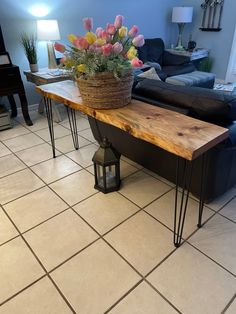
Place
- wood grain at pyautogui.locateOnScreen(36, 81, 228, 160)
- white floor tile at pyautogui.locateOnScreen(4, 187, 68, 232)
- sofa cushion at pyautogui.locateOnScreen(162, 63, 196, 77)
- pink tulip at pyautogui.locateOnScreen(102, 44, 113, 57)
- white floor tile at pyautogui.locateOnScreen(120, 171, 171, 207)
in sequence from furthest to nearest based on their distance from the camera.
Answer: sofa cushion at pyautogui.locateOnScreen(162, 63, 196, 77)
white floor tile at pyautogui.locateOnScreen(120, 171, 171, 207)
white floor tile at pyautogui.locateOnScreen(4, 187, 68, 232)
pink tulip at pyautogui.locateOnScreen(102, 44, 113, 57)
wood grain at pyautogui.locateOnScreen(36, 81, 228, 160)

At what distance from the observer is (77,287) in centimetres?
128

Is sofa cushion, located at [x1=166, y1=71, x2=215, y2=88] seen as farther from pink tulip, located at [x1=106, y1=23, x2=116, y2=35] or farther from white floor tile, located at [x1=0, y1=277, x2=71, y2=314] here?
white floor tile, located at [x1=0, y1=277, x2=71, y2=314]

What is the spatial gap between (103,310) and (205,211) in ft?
3.20

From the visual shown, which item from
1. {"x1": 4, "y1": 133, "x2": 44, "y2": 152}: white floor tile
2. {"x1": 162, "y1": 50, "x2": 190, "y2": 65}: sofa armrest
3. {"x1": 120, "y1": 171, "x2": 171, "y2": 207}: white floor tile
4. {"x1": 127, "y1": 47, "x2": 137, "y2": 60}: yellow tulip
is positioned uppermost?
{"x1": 127, "y1": 47, "x2": 137, "y2": 60}: yellow tulip

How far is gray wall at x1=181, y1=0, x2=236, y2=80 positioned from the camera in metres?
4.30

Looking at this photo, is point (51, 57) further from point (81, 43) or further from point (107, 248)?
point (107, 248)

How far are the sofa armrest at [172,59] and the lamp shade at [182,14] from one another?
591 millimetres

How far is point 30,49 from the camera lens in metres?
3.07

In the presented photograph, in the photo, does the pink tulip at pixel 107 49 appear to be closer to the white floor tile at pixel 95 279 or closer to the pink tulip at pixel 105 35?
the pink tulip at pixel 105 35

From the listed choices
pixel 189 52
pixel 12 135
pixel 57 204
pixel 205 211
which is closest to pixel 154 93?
pixel 205 211

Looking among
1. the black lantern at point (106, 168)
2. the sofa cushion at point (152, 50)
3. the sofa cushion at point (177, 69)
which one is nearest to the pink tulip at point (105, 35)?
the black lantern at point (106, 168)

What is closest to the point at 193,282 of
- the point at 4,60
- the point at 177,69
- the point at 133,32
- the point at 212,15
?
the point at 133,32

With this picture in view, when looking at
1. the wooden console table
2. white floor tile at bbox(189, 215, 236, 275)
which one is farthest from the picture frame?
white floor tile at bbox(189, 215, 236, 275)

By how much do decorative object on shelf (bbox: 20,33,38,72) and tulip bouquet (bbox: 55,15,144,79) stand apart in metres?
1.98
